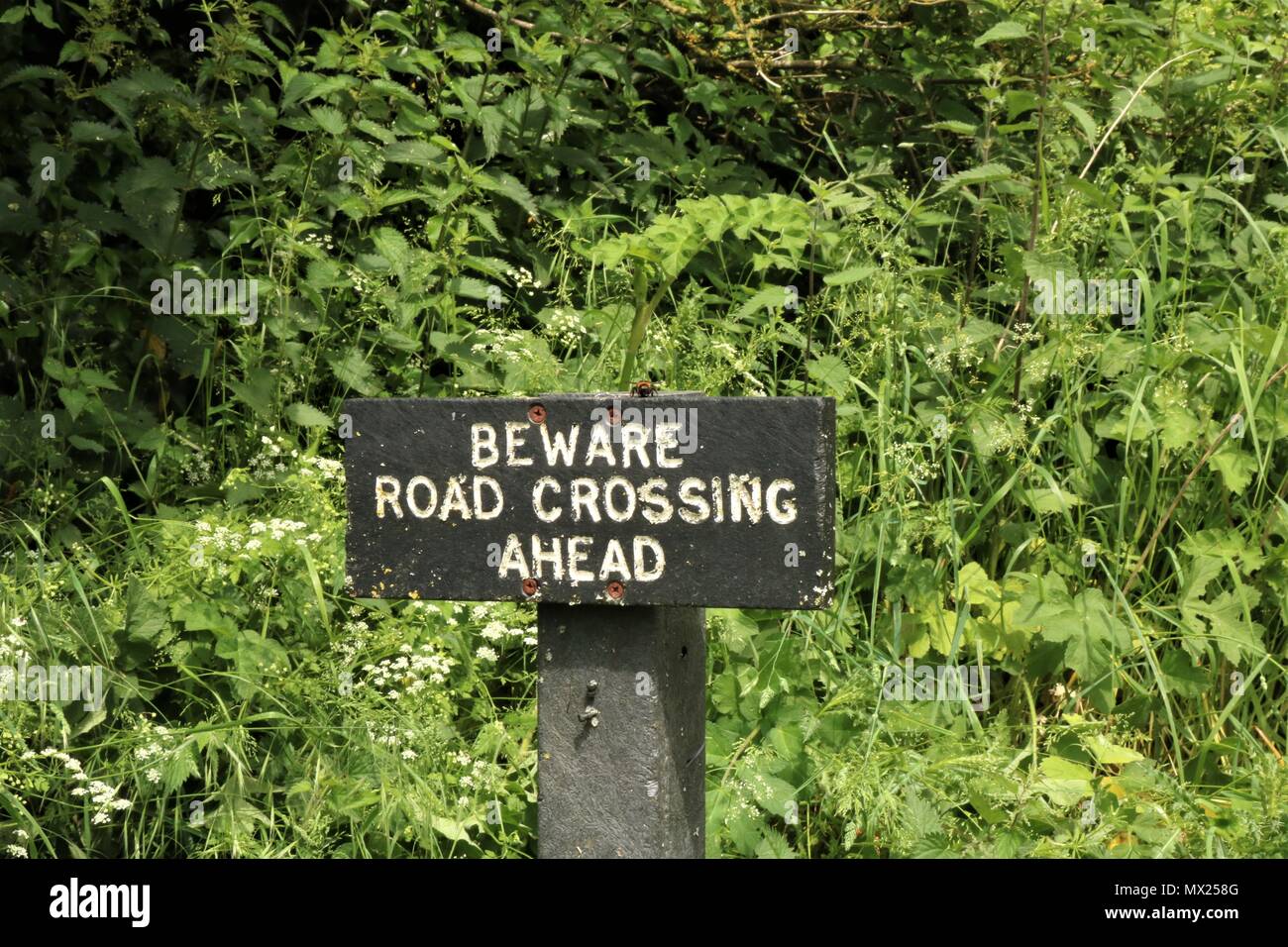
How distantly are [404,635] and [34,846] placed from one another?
36.2 inches

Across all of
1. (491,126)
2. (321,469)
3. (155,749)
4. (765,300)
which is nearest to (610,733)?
(155,749)

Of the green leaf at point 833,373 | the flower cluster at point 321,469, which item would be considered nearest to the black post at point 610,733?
the flower cluster at point 321,469

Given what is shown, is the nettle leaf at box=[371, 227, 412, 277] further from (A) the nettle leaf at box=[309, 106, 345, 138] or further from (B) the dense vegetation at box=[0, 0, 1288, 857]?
(A) the nettle leaf at box=[309, 106, 345, 138]

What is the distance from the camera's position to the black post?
7.63ft

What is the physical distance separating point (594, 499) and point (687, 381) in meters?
1.90

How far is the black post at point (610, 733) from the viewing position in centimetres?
232

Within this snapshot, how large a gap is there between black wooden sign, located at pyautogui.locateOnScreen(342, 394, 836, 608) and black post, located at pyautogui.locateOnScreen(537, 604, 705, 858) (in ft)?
0.35

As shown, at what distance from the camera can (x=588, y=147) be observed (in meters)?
4.88

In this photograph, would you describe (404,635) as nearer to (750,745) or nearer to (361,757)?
(361,757)

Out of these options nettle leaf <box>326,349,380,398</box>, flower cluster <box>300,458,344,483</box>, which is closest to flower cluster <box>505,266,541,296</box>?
nettle leaf <box>326,349,380,398</box>

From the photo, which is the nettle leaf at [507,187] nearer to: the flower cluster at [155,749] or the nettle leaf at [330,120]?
the nettle leaf at [330,120]

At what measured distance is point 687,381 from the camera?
13.5ft

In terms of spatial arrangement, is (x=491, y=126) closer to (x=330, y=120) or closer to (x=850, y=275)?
(x=330, y=120)
